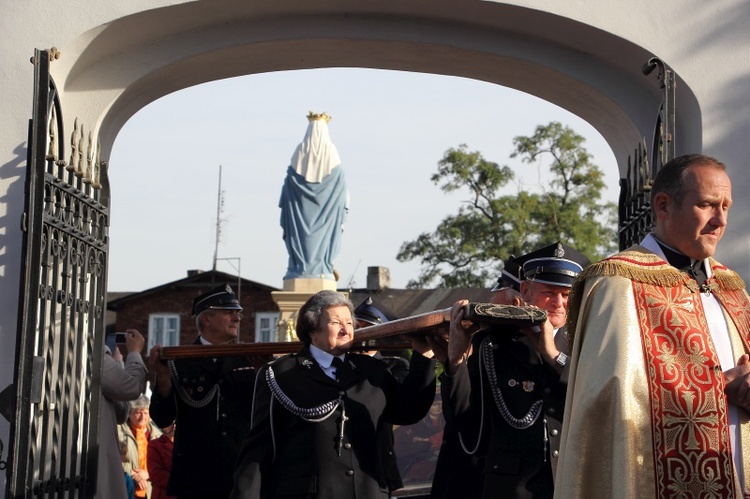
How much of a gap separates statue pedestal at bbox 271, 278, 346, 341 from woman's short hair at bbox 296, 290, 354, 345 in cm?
1018

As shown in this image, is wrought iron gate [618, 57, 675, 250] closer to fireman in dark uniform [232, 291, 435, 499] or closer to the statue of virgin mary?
fireman in dark uniform [232, 291, 435, 499]

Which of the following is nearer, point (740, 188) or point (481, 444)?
point (481, 444)

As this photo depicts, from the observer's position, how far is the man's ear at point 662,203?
14.2 feet

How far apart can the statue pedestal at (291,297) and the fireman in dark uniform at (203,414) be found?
29.6 feet

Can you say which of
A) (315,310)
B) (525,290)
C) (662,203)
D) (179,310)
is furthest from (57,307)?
(179,310)

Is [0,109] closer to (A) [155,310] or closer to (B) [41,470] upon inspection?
(B) [41,470]

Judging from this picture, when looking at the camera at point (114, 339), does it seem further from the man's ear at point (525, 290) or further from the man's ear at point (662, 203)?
the man's ear at point (662, 203)

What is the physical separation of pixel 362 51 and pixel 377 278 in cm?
3646

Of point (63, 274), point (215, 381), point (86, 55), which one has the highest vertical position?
point (86, 55)

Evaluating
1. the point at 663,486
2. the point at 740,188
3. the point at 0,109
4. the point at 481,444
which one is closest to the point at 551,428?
the point at 481,444

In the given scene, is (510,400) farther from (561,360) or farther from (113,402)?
(113,402)

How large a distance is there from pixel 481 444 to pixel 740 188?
2055mm

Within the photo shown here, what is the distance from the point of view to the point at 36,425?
A: 6270 mm

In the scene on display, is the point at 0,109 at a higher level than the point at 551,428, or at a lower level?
higher
